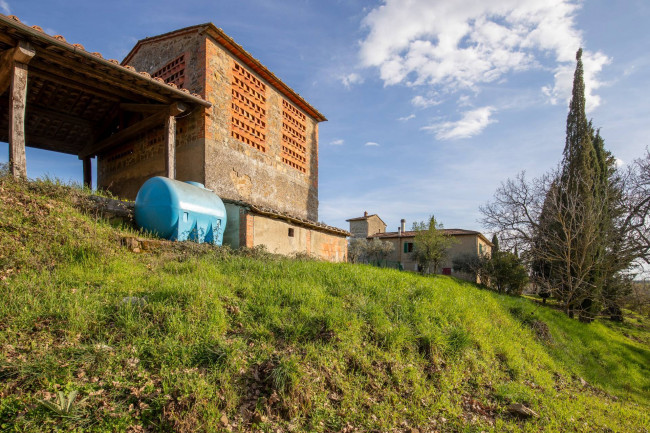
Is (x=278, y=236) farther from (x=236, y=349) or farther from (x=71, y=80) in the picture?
(x=71, y=80)

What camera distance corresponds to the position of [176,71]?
11156mm

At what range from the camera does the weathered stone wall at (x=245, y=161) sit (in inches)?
406

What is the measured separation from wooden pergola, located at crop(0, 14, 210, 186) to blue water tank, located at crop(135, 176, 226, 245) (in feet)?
5.25

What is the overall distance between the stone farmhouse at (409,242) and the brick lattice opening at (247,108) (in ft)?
72.8

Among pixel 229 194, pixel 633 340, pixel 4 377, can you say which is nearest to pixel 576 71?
pixel 633 340

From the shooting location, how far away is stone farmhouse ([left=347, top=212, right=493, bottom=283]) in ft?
101

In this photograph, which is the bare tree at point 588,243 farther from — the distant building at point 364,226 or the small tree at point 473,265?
the distant building at point 364,226

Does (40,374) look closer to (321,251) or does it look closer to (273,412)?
(273,412)

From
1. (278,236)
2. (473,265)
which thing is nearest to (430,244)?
(473,265)

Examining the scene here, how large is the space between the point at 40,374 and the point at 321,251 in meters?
10.2

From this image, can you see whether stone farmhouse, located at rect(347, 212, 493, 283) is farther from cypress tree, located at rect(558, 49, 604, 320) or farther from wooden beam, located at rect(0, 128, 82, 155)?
wooden beam, located at rect(0, 128, 82, 155)

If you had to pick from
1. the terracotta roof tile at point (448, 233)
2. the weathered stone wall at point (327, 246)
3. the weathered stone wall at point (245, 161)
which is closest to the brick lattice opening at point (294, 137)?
the weathered stone wall at point (245, 161)

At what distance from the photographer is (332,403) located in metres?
3.81

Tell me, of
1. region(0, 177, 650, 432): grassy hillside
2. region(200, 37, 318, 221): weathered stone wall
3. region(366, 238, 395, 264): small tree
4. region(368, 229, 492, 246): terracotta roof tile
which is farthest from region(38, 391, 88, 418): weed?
region(366, 238, 395, 264): small tree
